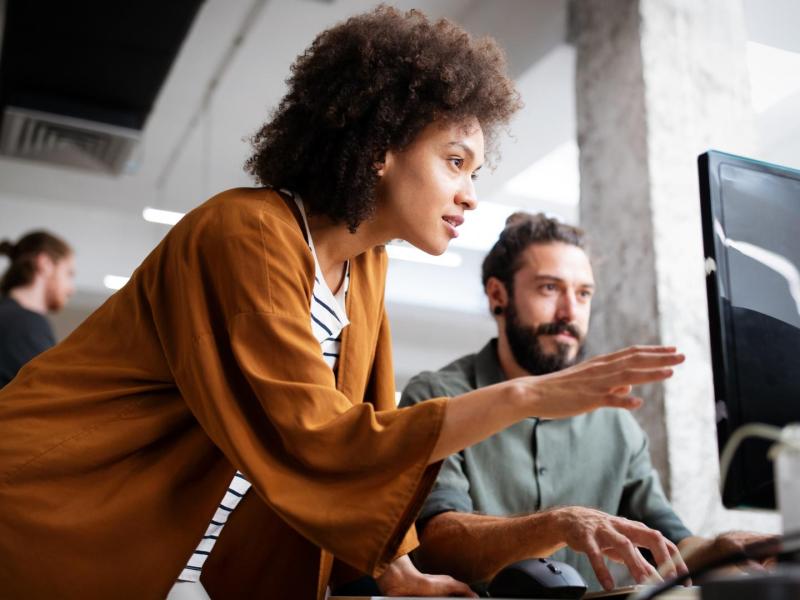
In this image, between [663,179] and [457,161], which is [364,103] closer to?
[457,161]

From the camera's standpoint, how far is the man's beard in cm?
210

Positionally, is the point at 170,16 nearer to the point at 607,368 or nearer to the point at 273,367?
the point at 273,367

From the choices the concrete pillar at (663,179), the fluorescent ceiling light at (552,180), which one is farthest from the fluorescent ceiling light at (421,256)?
the concrete pillar at (663,179)

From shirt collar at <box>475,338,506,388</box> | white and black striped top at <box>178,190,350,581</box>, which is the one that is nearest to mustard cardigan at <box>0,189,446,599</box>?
white and black striped top at <box>178,190,350,581</box>

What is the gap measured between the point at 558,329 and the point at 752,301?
122cm

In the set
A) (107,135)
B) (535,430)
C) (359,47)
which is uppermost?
(107,135)

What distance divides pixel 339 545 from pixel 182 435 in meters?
0.34

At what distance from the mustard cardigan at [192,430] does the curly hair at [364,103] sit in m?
0.11

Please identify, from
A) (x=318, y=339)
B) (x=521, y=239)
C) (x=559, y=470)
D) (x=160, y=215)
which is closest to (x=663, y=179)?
(x=521, y=239)

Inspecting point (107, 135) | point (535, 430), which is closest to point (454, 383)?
point (535, 430)

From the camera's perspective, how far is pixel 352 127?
1417 millimetres

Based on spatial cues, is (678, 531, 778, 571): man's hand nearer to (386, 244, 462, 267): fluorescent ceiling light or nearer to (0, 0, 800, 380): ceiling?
(0, 0, 800, 380): ceiling

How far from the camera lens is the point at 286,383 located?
1056mm

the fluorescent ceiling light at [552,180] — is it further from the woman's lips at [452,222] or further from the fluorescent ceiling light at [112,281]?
the woman's lips at [452,222]
